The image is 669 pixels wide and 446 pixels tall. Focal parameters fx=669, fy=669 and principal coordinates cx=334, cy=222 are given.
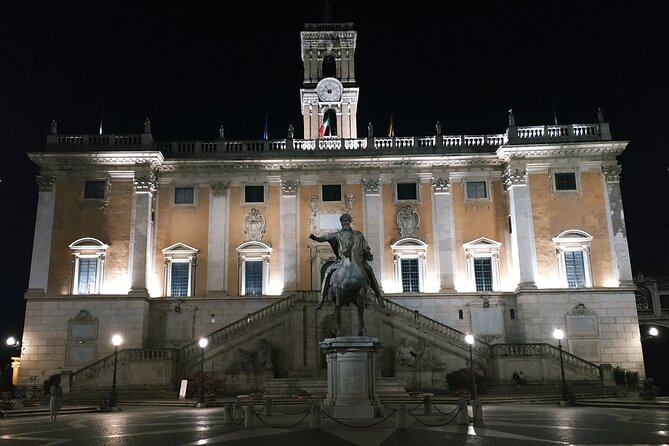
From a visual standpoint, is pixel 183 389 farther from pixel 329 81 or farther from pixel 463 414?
pixel 329 81

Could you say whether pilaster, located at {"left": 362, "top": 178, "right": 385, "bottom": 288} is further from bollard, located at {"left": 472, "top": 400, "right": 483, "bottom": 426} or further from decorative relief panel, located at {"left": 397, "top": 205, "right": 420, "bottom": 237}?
bollard, located at {"left": 472, "top": 400, "right": 483, "bottom": 426}

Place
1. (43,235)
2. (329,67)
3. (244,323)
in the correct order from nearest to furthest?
(244,323) → (43,235) → (329,67)

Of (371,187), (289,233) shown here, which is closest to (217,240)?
(289,233)

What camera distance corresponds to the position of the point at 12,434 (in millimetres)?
18859

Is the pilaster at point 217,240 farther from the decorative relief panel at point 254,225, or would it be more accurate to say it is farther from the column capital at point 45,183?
the column capital at point 45,183

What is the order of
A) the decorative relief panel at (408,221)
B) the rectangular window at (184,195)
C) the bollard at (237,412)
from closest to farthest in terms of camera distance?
the bollard at (237,412)
the decorative relief panel at (408,221)
the rectangular window at (184,195)

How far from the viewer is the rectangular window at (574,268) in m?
42.3

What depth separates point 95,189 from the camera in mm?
44281

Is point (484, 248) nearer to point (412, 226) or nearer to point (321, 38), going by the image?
point (412, 226)

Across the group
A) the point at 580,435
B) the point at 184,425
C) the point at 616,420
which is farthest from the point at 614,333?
the point at 184,425

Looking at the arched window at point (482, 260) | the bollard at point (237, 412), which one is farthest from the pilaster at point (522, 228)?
the bollard at point (237, 412)

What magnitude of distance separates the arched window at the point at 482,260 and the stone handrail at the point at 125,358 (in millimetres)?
19658

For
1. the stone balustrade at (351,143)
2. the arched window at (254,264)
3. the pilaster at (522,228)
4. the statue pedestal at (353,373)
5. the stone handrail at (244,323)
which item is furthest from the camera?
the stone balustrade at (351,143)

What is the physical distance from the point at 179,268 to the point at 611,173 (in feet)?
95.2
